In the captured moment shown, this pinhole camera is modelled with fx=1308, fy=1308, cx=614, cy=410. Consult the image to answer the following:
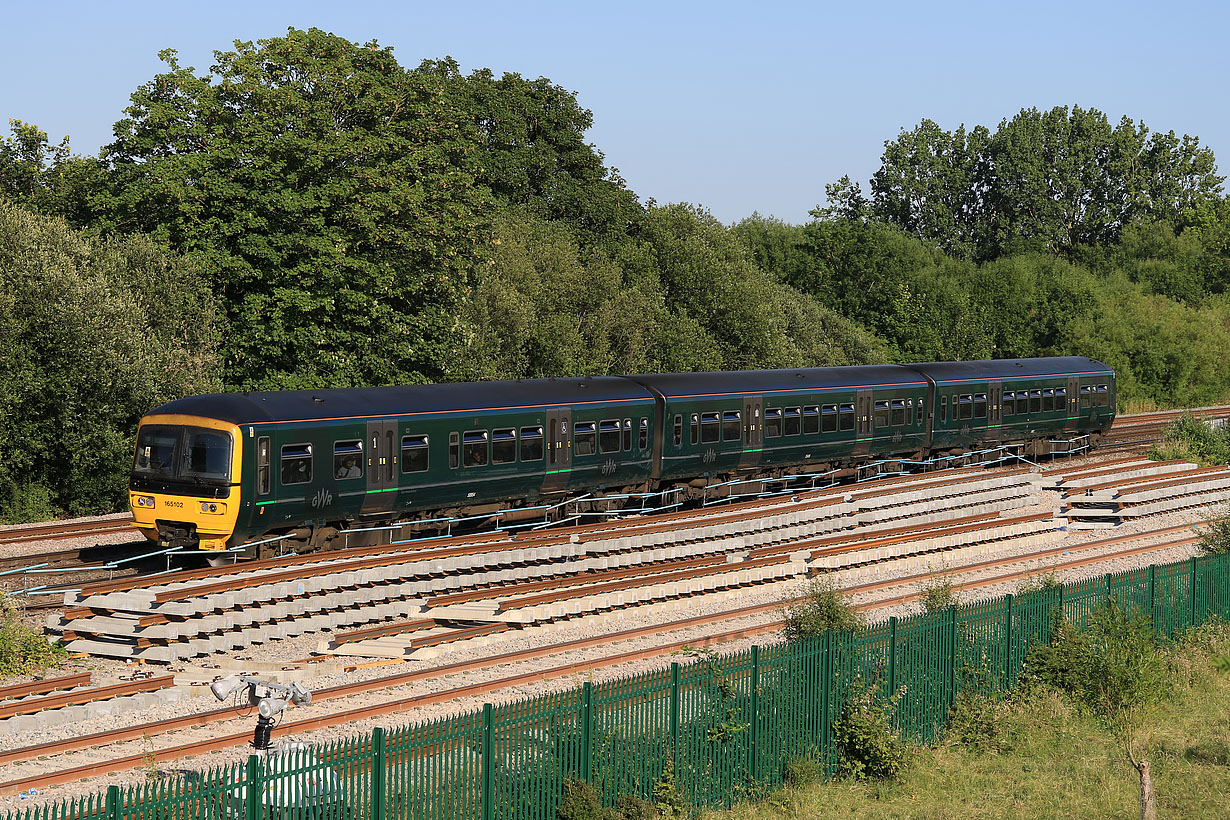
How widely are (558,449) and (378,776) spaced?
19.5 metres

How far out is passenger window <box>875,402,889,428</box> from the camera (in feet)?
136

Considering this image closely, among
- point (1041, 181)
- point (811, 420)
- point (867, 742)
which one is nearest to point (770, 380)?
point (811, 420)

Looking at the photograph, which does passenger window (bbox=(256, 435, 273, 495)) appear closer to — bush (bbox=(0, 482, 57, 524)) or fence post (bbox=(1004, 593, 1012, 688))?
bush (bbox=(0, 482, 57, 524))

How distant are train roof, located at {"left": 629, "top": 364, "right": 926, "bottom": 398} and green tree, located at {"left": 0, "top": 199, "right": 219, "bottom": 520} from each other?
1304 cm

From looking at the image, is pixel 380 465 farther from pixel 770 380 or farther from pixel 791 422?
pixel 791 422

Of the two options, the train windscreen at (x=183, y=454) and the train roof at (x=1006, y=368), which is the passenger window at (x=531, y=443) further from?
the train roof at (x=1006, y=368)

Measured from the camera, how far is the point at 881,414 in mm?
41656

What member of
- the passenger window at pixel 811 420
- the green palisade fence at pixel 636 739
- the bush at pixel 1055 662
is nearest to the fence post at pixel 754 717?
the green palisade fence at pixel 636 739

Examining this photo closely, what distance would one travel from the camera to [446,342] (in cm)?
4350

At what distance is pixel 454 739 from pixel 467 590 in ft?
41.2

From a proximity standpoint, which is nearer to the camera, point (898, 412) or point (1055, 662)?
point (1055, 662)

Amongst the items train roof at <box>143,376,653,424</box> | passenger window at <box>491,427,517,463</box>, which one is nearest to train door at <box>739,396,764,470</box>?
train roof at <box>143,376,653,424</box>

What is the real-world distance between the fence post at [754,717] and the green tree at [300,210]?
84.7 feet

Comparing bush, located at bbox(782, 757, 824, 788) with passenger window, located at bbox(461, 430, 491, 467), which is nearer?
bush, located at bbox(782, 757, 824, 788)
